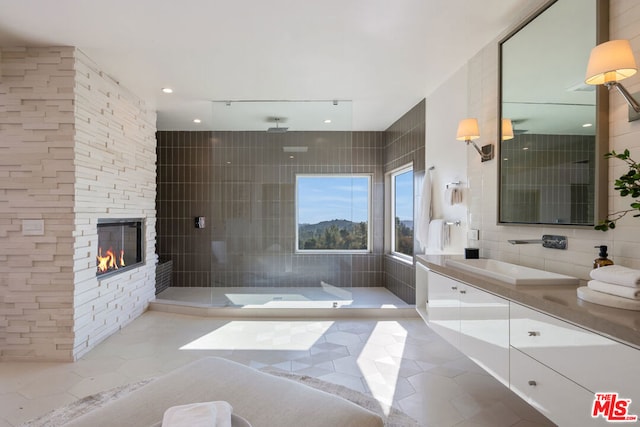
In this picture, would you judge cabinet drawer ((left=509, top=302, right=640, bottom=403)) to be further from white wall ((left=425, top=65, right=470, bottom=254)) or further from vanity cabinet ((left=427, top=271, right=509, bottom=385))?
white wall ((left=425, top=65, right=470, bottom=254))

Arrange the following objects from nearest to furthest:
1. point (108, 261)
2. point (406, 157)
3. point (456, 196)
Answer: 1. point (456, 196)
2. point (108, 261)
3. point (406, 157)

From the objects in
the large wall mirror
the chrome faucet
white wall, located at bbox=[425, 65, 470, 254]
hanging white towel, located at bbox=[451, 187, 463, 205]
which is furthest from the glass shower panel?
the chrome faucet

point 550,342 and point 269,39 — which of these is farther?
point 269,39

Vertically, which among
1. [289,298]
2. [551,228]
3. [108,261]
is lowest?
[289,298]

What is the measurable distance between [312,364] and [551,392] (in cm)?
175

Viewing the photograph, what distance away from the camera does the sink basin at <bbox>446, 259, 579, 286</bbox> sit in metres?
1.64

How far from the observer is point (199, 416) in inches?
39.6

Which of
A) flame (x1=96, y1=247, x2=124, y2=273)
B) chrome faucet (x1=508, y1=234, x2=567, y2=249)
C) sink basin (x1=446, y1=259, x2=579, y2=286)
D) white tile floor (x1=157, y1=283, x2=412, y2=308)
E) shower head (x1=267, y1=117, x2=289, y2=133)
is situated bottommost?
white tile floor (x1=157, y1=283, x2=412, y2=308)

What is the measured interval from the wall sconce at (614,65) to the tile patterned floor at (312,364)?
1.81 meters

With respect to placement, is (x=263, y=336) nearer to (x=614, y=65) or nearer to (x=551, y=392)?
(x=551, y=392)

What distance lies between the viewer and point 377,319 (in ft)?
12.4

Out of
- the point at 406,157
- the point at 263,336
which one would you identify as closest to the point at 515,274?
Result: the point at 263,336

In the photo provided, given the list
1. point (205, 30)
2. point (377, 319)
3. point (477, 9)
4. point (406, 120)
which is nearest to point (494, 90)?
point (477, 9)

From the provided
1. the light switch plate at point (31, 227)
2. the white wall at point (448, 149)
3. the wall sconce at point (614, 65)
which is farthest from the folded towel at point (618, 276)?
the light switch plate at point (31, 227)
